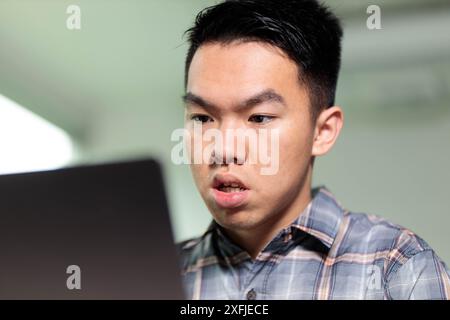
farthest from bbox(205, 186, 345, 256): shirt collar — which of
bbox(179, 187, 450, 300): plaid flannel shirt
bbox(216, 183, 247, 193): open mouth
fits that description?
bbox(216, 183, 247, 193): open mouth

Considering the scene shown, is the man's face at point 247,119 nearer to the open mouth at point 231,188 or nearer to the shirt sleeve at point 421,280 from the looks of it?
the open mouth at point 231,188

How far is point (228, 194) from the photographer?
0.75m

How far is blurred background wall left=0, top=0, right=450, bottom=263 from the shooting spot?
2.91 ft

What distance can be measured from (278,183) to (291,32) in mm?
188

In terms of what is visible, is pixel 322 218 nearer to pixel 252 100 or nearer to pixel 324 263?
pixel 324 263

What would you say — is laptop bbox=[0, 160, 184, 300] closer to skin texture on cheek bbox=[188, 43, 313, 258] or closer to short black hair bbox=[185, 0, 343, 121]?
skin texture on cheek bbox=[188, 43, 313, 258]

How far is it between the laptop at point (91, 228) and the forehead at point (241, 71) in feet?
0.54

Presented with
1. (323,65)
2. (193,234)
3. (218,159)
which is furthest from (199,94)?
(193,234)

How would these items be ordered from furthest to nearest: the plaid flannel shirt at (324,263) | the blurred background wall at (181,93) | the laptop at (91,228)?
the blurred background wall at (181,93)
the plaid flannel shirt at (324,263)
the laptop at (91,228)

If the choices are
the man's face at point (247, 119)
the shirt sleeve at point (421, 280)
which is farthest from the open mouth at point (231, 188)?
the shirt sleeve at point (421, 280)

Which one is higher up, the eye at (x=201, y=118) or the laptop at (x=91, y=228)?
the eye at (x=201, y=118)

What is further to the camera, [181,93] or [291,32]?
[181,93]

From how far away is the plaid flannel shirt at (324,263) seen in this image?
0.73 m

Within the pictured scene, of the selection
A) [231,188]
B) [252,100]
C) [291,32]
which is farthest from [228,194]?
[291,32]
